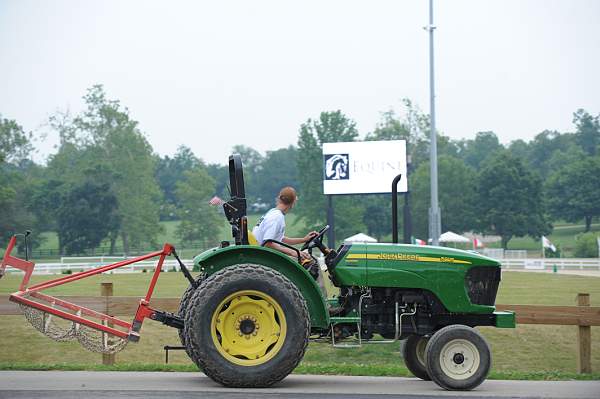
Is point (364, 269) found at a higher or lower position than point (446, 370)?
higher

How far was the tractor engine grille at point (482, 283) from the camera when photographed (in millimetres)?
9117

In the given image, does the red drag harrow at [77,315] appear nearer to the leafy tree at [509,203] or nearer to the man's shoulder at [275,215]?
the man's shoulder at [275,215]

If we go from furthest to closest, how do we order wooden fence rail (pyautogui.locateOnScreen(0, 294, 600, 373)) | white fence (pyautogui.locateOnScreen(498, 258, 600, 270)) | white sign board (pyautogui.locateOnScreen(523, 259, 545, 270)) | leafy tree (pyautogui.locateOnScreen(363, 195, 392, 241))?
leafy tree (pyautogui.locateOnScreen(363, 195, 392, 241)) → white sign board (pyautogui.locateOnScreen(523, 259, 545, 270)) → white fence (pyautogui.locateOnScreen(498, 258, 600, 270)) → wooden fence rail (pyautogui.locateOnScreen(0, 294, 600, 373))

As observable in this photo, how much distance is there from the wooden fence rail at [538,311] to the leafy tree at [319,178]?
60524mm

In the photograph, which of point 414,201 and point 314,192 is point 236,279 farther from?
point 414,201

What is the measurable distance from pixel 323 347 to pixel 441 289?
23.7 feet

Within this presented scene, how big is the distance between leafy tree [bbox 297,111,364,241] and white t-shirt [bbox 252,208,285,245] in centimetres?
6341

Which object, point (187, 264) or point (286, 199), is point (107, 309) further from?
point (187, 264)

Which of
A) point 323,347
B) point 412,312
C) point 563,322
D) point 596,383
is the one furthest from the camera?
point 323,347

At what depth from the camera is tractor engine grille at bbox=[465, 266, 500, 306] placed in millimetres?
9117

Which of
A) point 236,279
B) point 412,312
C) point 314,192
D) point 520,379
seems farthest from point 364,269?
point 314,192

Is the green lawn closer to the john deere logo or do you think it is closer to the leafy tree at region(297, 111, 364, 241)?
the leafy tree at region(297, 111, 364, 241)

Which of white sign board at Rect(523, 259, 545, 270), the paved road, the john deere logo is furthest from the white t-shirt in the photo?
white sign board at Rect(523, 259, 545, 270)

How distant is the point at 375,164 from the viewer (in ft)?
133
